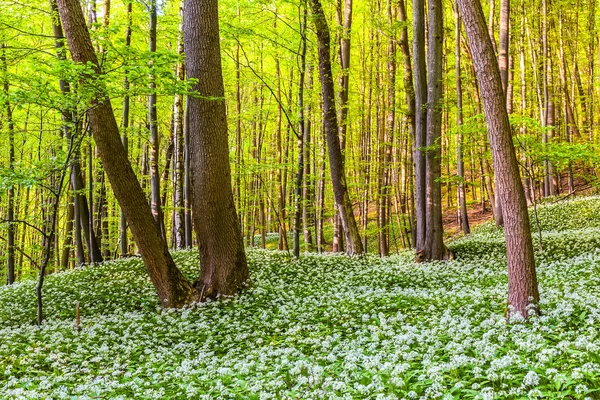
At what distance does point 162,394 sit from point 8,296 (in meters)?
9.49

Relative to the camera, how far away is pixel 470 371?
4.26 metres

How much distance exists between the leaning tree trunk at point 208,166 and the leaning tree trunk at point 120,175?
787mm

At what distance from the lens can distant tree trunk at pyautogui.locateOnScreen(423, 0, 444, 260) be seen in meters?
12.5

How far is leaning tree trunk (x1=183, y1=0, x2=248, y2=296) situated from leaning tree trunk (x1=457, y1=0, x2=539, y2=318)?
17.8 feet

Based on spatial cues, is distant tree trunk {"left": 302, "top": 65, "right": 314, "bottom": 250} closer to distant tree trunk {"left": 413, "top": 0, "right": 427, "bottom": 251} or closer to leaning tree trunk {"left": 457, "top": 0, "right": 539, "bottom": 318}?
distant tree trunk {"left": 413, "top": 0, "right": 427, "bottom": 251}

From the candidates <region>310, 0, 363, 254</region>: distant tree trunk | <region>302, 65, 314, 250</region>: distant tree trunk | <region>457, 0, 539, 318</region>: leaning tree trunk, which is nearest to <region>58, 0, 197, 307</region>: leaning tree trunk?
<region>457, 0, 539, 318</region>: leaning tree trunk

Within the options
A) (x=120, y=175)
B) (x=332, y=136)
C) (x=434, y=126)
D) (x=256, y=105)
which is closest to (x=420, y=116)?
(x=434, y=126)

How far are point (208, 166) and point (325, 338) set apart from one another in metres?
4.70

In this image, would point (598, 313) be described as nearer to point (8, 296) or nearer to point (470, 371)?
point (470, 371)

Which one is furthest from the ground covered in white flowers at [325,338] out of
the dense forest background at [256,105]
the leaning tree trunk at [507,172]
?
the dense forest background at [256,105]

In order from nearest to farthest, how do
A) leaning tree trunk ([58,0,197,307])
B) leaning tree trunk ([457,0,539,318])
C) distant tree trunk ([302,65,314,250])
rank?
leaning tree trunk ([457,0,539,318]) < leaning tree trunk ([58,0,197,307]) < distant tree trunk ([302,65,314,250])

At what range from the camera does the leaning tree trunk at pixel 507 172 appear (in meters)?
6.05

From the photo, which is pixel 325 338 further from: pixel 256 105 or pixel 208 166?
pixel 256 105

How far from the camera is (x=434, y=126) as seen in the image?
41.3ft
